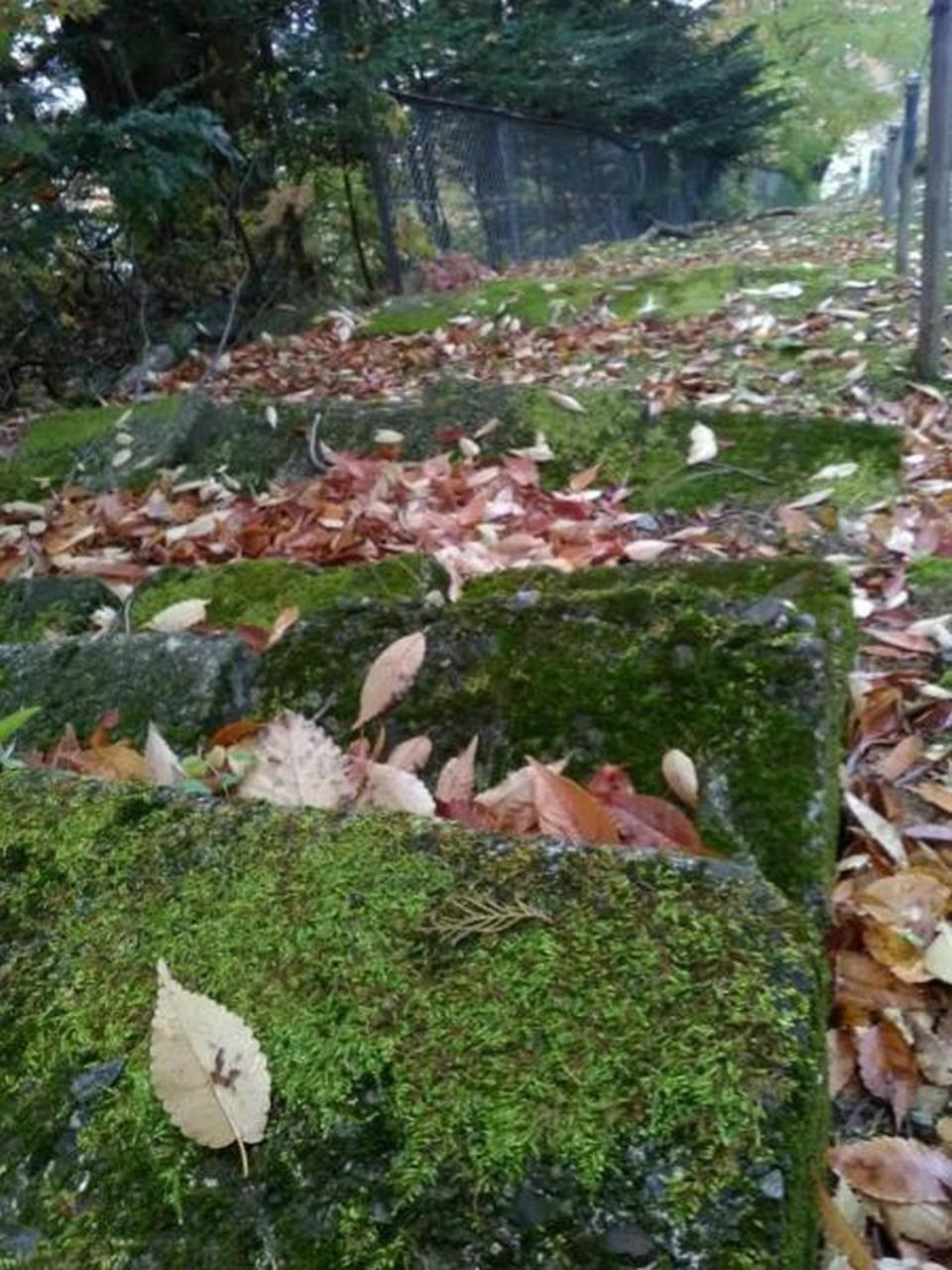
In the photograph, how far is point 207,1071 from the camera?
800 mm

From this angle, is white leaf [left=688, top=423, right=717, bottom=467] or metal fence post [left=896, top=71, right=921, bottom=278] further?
metal fence post [left=896, top=71, right=921, bottom=278]

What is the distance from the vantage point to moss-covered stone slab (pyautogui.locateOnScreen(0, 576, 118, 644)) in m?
2.49

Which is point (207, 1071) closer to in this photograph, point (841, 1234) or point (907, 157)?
point (841, 1234)

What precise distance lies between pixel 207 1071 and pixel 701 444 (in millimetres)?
2753

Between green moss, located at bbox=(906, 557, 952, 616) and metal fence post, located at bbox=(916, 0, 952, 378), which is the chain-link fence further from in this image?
green moss, located at bbox=(906, 557, 952, 616)

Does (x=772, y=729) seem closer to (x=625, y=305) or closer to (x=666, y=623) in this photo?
(x=666, y=623)

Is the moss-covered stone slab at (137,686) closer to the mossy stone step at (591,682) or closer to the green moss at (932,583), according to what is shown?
the mossy stone step at (591,682)

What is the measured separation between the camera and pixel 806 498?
2.96m

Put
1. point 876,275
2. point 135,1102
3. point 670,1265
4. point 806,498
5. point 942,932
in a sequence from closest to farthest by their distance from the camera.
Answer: point 670,1265 < point 135,1102 < point 942,932 < point 806,498 < point 876,275

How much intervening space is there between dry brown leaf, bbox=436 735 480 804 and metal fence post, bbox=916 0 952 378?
3.13 m

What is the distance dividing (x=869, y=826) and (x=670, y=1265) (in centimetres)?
105

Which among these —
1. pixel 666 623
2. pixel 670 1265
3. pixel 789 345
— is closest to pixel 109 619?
pixel 666 623

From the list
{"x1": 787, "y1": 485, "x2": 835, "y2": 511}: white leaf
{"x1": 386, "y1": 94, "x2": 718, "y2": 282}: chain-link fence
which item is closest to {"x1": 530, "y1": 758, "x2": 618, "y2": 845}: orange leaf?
{"x1": 787, "y1": 485, "x2": 835, "y2": 511}: white leaf

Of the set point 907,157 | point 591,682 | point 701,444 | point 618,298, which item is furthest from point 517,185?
point 591,682
